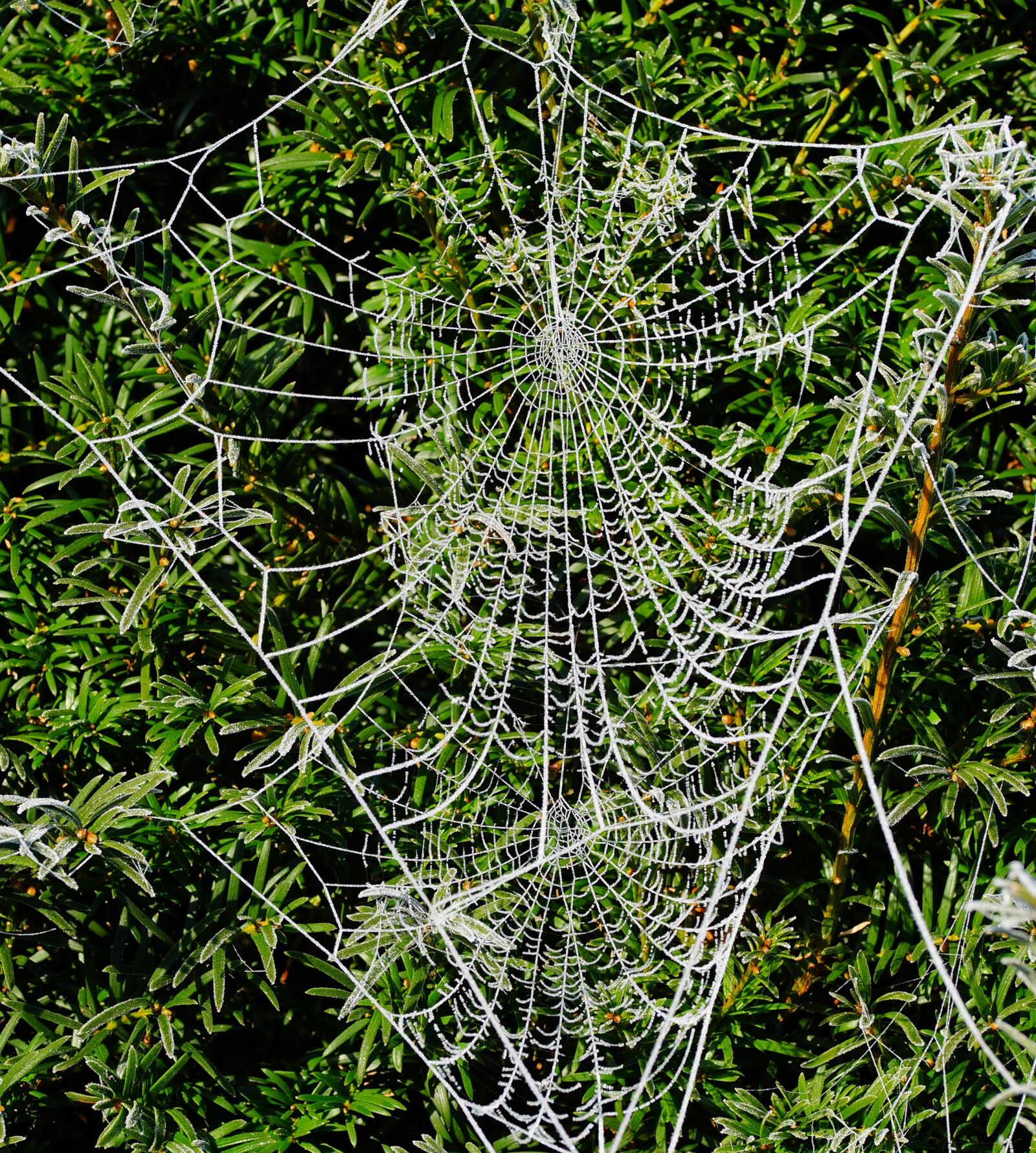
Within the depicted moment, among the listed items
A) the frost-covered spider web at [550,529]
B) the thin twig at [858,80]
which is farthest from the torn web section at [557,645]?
the thin twig at [858,80]

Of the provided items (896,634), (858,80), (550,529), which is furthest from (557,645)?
(858,80)

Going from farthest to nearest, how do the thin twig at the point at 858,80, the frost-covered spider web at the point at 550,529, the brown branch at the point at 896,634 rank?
the thin twig at the point at 858,80, the frost-covered spider web at the point at 550,529, the brown branch at the point at 896,634

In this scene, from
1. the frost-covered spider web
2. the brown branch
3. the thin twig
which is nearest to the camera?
the brown branch

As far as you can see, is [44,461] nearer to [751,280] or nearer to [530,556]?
[530,556]

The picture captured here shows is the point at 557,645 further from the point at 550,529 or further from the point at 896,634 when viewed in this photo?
the point at 896,634

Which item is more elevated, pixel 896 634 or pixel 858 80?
pixel 858 80

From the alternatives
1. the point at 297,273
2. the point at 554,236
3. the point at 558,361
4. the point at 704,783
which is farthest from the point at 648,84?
the point at 704,783

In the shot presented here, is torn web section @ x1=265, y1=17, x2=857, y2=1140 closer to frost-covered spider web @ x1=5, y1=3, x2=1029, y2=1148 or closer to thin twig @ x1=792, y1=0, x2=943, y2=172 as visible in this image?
frost-covered spider web @ x1=5, y1=3, x2=1029, y2=1148

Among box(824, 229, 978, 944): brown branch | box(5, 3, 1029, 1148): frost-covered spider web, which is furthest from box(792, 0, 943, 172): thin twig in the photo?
box(824, 229, 978, 944): brown branch

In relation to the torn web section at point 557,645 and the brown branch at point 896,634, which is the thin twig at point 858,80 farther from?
the brown branch at point 896,634
